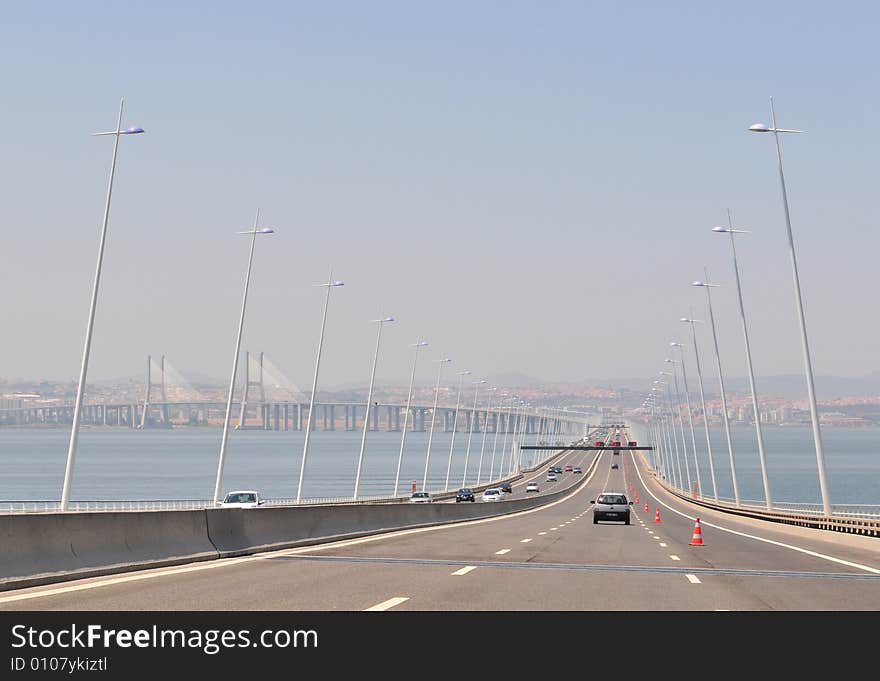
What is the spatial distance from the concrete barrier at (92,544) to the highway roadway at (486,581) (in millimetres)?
386

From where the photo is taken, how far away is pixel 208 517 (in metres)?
22.3

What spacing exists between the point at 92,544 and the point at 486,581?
5.12 m

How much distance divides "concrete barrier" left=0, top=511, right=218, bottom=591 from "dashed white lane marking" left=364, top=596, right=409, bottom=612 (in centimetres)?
425

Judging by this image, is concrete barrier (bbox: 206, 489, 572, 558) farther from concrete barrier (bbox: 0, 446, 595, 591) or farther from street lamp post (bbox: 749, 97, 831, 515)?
street lamp post (bbox: 749, 97, 831, 515)

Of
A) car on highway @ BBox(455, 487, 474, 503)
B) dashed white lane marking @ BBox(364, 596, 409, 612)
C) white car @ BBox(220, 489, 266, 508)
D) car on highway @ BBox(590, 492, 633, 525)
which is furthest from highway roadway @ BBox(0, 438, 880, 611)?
car on highway @ BBox(455, 487, 474, 503)

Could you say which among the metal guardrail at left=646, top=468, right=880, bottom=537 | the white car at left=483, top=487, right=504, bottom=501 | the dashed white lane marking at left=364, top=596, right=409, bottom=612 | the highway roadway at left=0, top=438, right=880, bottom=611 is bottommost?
the dashed white lane marking at left=364, top=596, right=409, bottom=612

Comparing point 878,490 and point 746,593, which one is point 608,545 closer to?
point 746,593

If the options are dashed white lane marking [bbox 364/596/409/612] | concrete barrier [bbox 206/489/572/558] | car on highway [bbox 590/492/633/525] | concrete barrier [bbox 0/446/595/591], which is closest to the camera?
dashed white lane marking [bbox 364/596/409/612]

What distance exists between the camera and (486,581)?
711 inches

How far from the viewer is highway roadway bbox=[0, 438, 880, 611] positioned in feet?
47.4

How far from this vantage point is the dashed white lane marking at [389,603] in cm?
1377

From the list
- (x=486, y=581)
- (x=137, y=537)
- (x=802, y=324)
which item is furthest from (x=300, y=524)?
(x=802, y=324)
